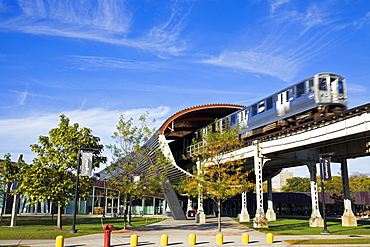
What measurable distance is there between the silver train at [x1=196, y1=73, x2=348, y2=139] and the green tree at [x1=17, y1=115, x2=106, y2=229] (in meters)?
14.8

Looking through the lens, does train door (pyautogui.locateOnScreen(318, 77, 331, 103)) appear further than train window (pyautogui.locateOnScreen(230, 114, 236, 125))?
No

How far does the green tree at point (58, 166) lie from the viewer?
2127 cm

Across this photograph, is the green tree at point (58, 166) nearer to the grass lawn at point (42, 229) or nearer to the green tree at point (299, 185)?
the grass lawn at point (42, 229)

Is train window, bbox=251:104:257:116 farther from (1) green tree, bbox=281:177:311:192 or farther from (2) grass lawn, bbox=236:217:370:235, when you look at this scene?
(1) green tree, bbox=281:177:311:192

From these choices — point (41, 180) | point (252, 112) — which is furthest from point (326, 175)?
point (41, 180)

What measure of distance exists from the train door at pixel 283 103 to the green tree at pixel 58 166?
15024 mm

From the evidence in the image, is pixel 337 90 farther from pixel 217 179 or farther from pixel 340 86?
pixel 217 179

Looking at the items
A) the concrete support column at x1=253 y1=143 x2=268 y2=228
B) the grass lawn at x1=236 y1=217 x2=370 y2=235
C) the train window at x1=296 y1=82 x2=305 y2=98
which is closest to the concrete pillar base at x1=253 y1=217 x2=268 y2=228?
the concrete support column at x1=253 y1=143 x2=268 y2=228

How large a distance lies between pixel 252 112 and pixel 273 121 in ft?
11.5

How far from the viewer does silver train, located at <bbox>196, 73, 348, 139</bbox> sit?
2412cm

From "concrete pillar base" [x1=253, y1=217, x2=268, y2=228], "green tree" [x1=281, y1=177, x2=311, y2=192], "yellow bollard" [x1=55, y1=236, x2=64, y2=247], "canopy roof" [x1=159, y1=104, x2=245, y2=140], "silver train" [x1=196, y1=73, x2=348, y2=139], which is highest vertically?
"canopy roof" [x1=159, y1=104, x2=245, y2=140]

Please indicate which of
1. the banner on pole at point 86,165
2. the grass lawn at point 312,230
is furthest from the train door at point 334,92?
the banner on pole at point 86,165

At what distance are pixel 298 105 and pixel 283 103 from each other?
189 centimetres

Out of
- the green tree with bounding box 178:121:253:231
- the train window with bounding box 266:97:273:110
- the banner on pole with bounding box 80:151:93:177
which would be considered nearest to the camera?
the banner on pole with bounding box 80:151:93:177
